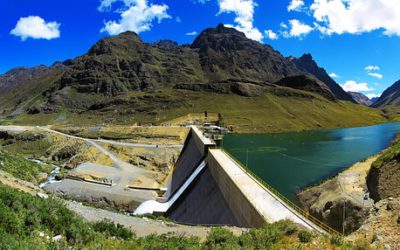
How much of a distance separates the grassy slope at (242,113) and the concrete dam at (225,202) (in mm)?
81512

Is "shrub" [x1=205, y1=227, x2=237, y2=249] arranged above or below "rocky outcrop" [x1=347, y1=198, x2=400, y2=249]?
below

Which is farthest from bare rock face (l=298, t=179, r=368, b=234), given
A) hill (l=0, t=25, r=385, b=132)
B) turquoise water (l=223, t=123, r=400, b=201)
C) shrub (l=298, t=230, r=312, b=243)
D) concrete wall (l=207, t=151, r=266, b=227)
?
hill (l=0, t=25, r=385, b=132)

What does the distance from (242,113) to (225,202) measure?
109846 mm

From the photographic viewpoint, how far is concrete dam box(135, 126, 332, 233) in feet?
63.9

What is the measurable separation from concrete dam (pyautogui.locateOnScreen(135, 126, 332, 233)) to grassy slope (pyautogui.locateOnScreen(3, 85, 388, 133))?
81.5 m

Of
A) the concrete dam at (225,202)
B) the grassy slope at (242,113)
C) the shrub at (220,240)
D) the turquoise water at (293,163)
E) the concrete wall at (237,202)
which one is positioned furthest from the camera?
the grassy slope at (242,113)

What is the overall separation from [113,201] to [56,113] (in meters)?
126

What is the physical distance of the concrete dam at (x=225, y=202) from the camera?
1948 centimetres

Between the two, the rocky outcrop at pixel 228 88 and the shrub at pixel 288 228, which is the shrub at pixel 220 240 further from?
the rocky outcrop at pixel 228 88

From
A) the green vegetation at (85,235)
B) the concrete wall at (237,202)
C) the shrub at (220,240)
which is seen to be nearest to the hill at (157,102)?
the concrete wall at (237,202)

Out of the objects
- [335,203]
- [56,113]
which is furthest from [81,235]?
[56,113]

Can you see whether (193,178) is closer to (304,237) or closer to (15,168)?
(15,168)

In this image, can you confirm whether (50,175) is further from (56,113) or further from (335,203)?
(56,113)

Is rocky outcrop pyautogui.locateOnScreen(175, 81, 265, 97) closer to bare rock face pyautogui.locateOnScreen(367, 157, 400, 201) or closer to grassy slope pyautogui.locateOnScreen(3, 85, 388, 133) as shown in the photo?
grassy slope pyautogui.locateOnScreen(3, 85, 388, 133)
